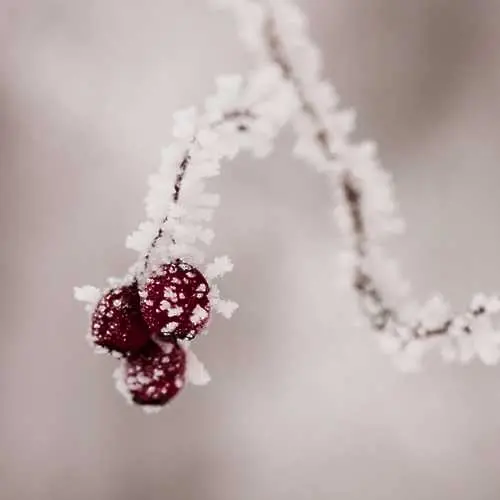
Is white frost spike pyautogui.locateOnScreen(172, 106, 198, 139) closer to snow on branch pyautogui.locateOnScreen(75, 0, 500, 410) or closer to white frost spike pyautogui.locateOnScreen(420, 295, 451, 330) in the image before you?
snow on branch pyautogui.locateOnScreen(75, 0, 500, 410)

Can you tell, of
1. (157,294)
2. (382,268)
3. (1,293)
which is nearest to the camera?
(157,294)

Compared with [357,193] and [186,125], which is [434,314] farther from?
[186,125]

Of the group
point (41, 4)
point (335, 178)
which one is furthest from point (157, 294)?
point (41, 4)

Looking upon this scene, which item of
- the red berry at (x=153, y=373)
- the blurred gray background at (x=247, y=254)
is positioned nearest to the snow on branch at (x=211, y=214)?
the red berry at (x=153, y=373)

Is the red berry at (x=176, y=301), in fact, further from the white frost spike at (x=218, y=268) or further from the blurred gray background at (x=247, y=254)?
the blurred gray background at (x=247, y=254)

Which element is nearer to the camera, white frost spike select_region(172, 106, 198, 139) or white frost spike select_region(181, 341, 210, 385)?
white frost spike select_region(172, 106, 198, 139)

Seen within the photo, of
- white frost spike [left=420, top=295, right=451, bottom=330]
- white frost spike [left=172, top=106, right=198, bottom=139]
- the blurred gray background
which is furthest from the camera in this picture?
the blurred gray background

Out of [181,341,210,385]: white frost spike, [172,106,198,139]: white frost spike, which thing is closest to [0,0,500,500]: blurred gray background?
[181,341,210,385]: white frost spike

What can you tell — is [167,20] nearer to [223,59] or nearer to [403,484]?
[223,59]
